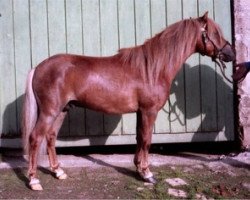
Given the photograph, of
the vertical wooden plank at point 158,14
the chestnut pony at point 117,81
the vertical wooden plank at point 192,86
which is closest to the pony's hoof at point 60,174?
the chestnut pony at point 117,81

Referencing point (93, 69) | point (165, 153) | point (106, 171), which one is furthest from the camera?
point (165, 153)

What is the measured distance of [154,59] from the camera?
4.37m

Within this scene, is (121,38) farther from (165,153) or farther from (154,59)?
(165,153)

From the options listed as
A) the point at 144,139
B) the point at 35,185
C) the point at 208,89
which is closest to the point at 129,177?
the point at 144,139

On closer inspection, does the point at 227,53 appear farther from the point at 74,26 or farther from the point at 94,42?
the point at 74,26

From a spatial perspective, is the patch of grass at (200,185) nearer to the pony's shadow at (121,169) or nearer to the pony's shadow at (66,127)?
the pony's shadow at (121,169)

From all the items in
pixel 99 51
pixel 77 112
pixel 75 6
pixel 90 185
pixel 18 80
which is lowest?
pixel 90 185

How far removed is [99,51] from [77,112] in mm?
747

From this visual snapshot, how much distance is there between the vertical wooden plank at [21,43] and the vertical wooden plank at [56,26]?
0.81ft

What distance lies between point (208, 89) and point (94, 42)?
1.42m

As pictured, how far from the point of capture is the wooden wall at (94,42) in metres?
5.14

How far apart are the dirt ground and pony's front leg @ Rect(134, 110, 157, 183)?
0.10 m

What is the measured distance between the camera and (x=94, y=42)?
5.19 m

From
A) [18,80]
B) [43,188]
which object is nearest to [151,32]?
[18,80]
